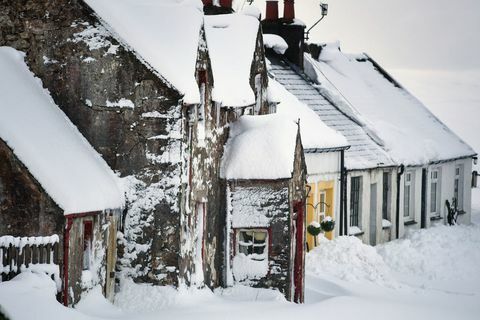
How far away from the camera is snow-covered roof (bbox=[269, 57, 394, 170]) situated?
32.0 metres

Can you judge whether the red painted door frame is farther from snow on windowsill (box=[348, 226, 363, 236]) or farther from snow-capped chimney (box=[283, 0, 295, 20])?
snow-capped chimney (box=[283, 0, 295, 20])

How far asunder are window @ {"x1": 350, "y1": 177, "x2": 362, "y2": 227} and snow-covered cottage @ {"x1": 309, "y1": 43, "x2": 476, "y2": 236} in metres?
2.05

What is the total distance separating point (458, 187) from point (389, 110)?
4.88 metres

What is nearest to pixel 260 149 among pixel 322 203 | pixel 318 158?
pixel 318 158

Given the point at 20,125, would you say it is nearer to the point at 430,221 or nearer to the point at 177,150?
the point at 177,150

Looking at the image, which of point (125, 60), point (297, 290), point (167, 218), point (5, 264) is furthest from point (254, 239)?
point (5, 264)

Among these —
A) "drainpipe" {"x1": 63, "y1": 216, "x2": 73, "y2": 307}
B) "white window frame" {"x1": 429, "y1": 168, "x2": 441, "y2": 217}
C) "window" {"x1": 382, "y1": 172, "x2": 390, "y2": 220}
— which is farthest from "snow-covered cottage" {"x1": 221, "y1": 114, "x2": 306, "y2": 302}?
"white window frame" {"x1": 429, "y1": 168, "x2": 441, "y2": 217}

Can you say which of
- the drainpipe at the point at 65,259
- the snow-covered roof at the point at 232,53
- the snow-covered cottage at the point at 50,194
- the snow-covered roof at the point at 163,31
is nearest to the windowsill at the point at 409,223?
the snow-covered roof at the point at 232,53

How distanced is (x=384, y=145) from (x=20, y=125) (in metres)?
17.7

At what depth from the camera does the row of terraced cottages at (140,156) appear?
1752 centimetres

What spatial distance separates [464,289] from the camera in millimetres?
26875

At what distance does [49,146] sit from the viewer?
1828cm

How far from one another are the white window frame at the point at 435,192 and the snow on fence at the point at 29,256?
22488mm

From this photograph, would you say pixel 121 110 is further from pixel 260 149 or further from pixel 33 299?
pixel 33 299
